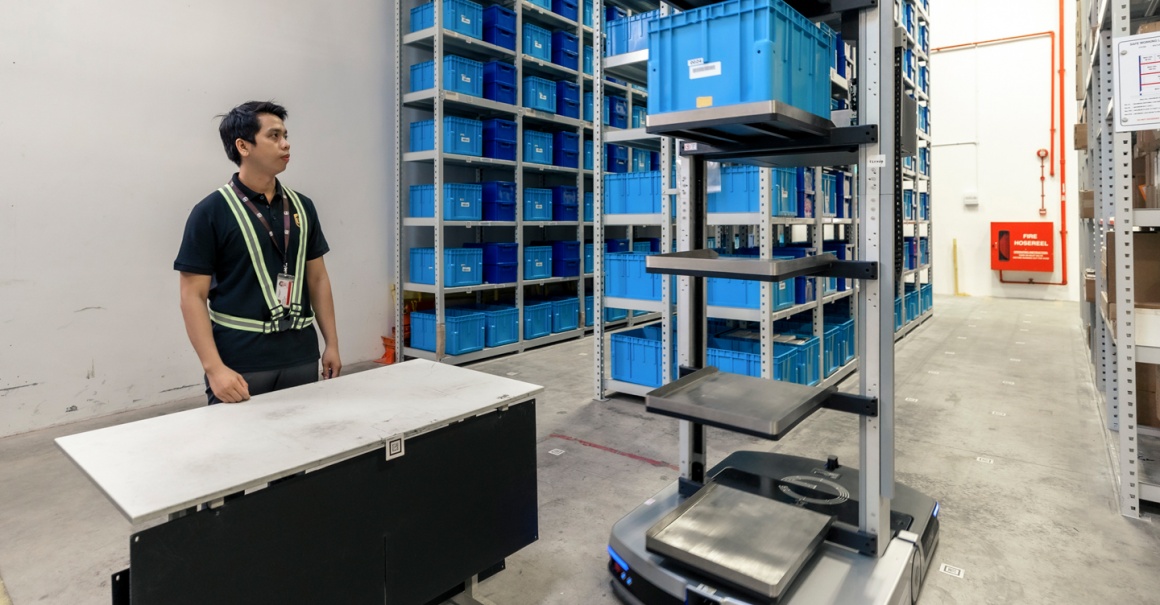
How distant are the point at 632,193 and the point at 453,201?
5.79 feet

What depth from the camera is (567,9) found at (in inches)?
250

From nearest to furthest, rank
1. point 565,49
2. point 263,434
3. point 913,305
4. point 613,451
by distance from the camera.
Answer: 1. point 263,434
2. point 613,451
3. point 565,49
4. point 913,305

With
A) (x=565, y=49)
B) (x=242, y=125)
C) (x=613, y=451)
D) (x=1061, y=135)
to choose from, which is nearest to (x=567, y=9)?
(x=565, y=49)

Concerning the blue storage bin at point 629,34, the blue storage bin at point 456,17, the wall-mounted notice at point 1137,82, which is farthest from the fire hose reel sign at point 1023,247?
the blue storage bin at point 456,17

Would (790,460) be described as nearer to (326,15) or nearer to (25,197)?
(25,197)

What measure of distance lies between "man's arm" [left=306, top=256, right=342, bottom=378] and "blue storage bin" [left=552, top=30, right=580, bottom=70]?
456 cm

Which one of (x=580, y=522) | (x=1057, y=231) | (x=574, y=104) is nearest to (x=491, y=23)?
(x=574, y=104)

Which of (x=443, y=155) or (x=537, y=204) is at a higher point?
(x=443, y=155)

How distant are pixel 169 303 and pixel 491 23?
346 centimetres

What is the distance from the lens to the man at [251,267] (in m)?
1.99

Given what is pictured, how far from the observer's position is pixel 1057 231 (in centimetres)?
Answer: 893

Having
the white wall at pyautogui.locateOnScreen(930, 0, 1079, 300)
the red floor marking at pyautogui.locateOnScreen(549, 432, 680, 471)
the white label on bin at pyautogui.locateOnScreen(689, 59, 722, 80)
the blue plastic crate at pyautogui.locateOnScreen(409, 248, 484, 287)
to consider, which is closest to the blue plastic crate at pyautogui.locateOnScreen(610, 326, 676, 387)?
the red floor marking at pyautogui.locateOnScreen(549, 432, 680, 471)

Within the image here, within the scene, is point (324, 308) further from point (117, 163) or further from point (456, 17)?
point (456, 17)

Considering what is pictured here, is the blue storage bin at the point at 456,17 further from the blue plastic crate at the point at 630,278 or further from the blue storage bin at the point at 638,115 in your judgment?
the blue plastic crate at the point at 630,278
